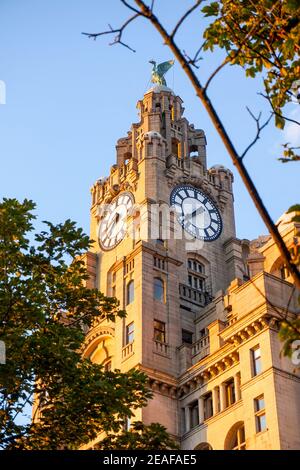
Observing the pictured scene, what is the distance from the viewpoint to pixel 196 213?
2489 inches

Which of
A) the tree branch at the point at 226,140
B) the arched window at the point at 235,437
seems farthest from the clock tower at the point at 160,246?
the tree branch at the point at 226,140

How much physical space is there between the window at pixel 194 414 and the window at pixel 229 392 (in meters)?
3.04

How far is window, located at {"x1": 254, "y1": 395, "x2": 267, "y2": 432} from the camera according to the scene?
141 feet

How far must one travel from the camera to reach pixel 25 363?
2725cm

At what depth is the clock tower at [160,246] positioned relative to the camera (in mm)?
53031

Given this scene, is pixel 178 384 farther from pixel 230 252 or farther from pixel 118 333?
pixel 230 252

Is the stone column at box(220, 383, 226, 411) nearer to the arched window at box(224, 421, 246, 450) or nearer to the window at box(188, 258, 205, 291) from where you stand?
the arched window at box(224, 421, 246, 450)

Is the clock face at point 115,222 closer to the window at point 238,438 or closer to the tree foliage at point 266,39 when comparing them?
the window at point 238,438

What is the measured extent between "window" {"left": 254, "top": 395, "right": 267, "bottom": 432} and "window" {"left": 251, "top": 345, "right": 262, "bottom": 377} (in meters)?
1.54

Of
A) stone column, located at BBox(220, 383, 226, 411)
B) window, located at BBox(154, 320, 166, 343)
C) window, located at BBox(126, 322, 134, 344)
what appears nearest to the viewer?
stone column, located at BBox(220, 383, 226, 411)

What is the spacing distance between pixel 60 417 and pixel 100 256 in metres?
36.8

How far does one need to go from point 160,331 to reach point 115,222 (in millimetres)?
12285

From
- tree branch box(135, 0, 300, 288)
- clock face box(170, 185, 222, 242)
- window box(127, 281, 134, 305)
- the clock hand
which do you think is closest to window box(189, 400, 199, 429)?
window box(127, 281, 134, 305)

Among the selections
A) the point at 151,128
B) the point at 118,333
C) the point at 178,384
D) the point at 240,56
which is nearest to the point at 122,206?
the point at 151,128
